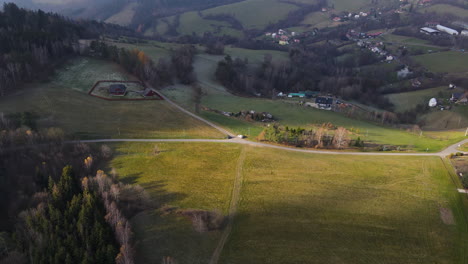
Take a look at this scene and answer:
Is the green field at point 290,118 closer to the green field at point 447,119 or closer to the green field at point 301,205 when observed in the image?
the green field at point 301,205

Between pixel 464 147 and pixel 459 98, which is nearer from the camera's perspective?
pixel 464 147

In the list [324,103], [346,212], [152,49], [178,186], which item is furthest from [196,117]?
[152,49]

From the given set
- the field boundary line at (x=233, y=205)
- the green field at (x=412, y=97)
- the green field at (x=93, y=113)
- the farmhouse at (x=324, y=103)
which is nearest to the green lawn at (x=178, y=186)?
the field boundary line at (x=233, y=205)

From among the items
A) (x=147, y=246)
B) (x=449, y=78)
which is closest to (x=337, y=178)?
(x=147, y=246)

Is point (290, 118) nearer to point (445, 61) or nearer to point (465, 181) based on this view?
point (465, 181)

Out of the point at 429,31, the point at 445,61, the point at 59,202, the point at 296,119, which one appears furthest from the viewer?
the point at 429,31

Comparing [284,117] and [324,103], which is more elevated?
[324,103]
